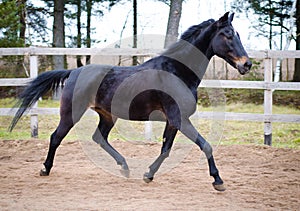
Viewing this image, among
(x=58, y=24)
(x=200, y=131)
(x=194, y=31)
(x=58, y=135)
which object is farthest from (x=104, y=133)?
(x=58, y=24)

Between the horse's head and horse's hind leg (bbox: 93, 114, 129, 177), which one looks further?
horse's hind leg (bbox: 93, 114, 129, 177)

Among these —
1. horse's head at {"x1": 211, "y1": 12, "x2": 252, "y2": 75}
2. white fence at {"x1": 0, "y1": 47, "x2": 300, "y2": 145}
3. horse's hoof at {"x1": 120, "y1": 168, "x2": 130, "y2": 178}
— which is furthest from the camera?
white fence at {"x1": 0, "y1": 47, "x2": 300, "y2": 145}

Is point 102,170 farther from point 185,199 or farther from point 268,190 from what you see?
point 268,190

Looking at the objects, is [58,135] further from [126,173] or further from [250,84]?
[250,84]

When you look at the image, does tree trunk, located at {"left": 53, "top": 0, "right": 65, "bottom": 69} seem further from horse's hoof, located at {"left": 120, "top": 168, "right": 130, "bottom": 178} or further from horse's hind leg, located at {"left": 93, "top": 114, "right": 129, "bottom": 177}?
horse's hoof, located at {"left": 120, "top": 168, "right": 130, "bottom": 178}

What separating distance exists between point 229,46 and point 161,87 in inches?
32.9

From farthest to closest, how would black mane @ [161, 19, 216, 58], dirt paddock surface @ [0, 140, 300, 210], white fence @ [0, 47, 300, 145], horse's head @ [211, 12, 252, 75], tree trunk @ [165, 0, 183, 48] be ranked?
tree trunk @ [165, 0, 183, 48]
white fence @ [0, 47, 300, 145]
black mane @ [161, 19, 216, 58]
horse's head @ [211, 12, 252, 75]
dirt paddock surface @ [0, 140, 300, 210]

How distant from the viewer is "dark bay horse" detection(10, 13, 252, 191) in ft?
12.8

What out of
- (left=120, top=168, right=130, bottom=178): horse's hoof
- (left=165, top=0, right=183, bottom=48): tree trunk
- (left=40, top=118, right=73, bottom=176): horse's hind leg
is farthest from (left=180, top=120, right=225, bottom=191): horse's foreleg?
(left=165, top=0, right=183, bottom=48): tree trunk

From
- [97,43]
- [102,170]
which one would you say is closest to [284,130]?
[102,170]

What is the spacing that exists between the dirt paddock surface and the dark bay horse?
27cm

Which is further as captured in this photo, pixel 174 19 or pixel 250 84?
pixel 174 19

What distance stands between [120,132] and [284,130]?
146 inches

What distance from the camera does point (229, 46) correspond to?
3898 millimetres
